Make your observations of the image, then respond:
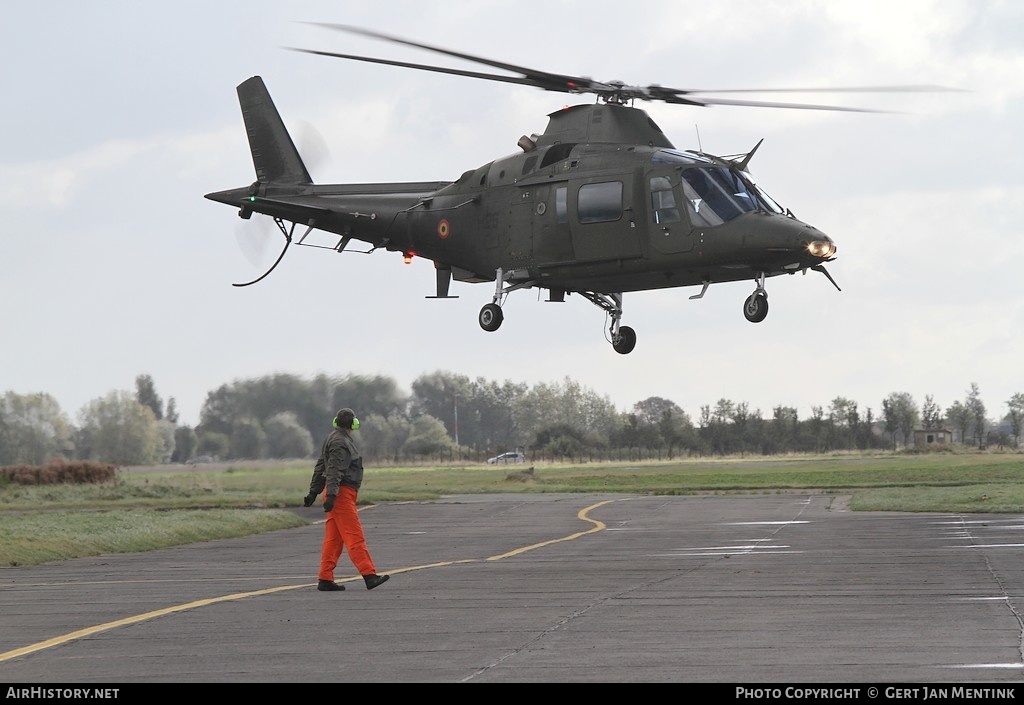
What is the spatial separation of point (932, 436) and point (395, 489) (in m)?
52.4

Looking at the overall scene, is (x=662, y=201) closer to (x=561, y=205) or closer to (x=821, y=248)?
(x=561, y=205)

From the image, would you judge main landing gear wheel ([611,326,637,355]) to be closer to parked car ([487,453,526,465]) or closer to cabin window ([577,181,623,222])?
cabin window ([577,181,623,222])

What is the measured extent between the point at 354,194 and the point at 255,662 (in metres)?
19.7

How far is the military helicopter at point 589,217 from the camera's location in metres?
23.7

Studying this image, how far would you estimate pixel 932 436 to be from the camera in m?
97.8

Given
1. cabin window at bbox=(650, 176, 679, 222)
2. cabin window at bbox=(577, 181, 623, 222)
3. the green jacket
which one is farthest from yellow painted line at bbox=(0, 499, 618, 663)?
cabin window at bbox=(650, 176, 679, 222)

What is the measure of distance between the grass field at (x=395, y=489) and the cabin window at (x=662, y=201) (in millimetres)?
12125

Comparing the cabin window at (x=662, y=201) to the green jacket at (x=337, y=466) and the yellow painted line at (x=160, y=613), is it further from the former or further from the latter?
the green jacket at (x=337, y=466)

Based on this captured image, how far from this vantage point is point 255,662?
11.2m

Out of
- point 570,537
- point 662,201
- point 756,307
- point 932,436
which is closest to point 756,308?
point 756,307

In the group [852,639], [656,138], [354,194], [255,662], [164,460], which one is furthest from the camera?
[164,460]

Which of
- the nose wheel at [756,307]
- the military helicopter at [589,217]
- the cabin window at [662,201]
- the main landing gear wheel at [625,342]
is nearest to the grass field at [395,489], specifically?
the military helicopter at [589,217]
